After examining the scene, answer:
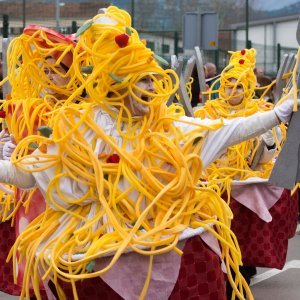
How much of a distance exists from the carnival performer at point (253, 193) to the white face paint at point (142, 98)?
2470 mm

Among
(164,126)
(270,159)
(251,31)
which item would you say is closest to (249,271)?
(270,159)

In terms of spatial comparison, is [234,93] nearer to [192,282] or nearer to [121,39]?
[121,39]

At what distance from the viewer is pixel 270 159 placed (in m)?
7.54

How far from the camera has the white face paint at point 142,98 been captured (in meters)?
4.58

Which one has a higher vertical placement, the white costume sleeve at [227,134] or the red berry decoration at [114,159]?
the white costume sleeve at [227,134]

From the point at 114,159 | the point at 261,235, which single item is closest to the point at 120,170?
the point at 114,159

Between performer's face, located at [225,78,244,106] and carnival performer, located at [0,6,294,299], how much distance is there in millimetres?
3186

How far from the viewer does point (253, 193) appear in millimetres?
7320

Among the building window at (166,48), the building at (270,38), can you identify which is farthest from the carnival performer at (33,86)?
the building at (270,38)

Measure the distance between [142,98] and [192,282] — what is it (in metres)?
0.82

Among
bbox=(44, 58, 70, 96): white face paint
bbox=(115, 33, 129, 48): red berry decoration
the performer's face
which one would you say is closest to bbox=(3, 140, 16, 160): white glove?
bbox=(44, 58, 70, 96): white face paint

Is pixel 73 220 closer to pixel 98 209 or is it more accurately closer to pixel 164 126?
pixel 98 209

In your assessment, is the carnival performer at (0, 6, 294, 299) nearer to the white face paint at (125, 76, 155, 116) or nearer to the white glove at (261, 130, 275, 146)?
the white face paint at (125, 76, 155, 116)

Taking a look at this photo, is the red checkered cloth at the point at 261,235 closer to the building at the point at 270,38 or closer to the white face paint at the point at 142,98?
the white face paint at the point at 142,98
